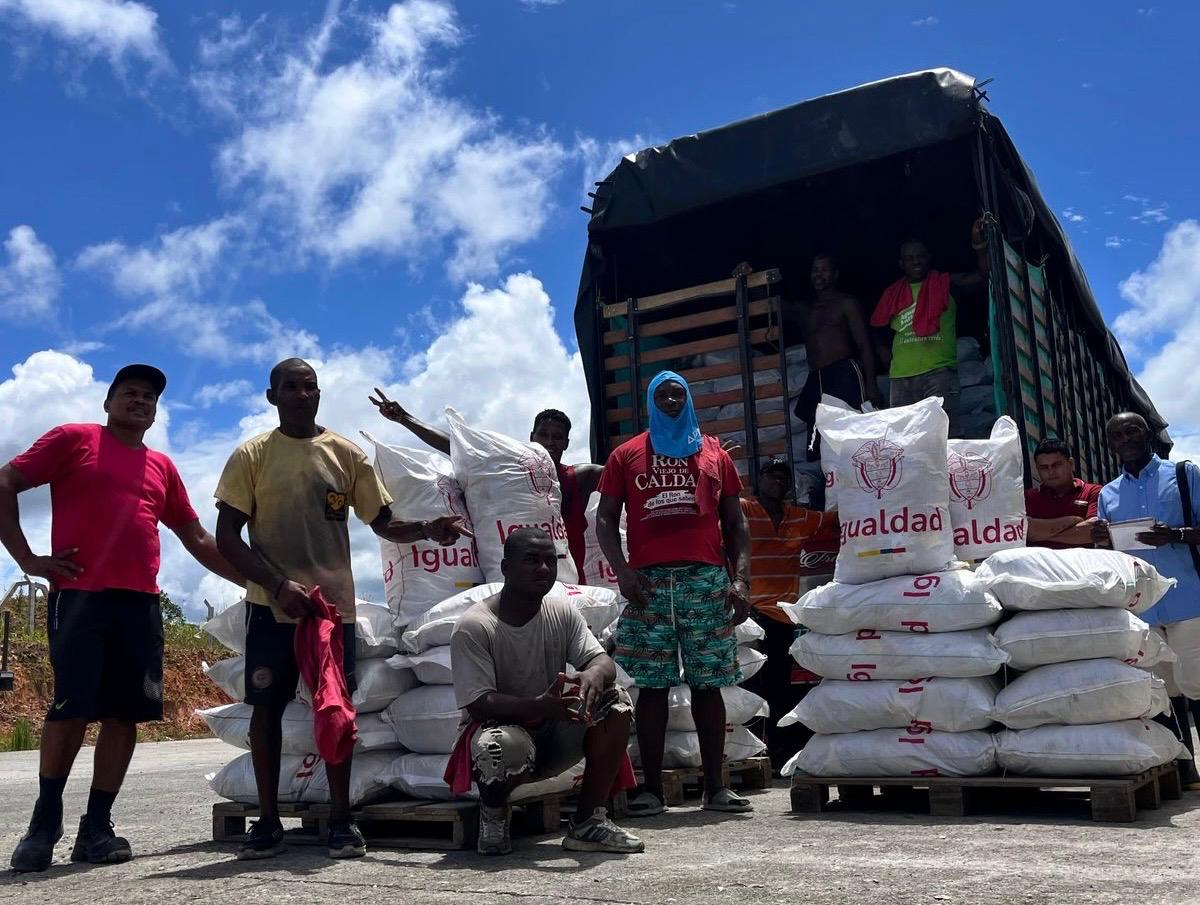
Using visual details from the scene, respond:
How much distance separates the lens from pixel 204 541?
14.2 feet

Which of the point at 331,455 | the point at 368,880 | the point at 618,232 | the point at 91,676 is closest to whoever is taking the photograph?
the point at 368,880

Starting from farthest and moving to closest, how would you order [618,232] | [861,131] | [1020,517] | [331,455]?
[618,232] → [861,131] → [1020,517] → [331,455]

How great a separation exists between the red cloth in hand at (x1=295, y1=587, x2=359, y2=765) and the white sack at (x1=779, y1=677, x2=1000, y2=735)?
6.35 ft

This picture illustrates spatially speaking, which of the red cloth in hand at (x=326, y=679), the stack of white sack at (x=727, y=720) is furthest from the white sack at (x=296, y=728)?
the stack of white sack at (x=727, y=720)

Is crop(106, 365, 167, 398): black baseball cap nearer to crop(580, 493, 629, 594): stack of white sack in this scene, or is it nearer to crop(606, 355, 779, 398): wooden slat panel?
crop(580, 493, 629, 594): stack of white sack


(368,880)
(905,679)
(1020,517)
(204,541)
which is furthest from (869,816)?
(204,541)

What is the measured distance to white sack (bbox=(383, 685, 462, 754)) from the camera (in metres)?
4.26

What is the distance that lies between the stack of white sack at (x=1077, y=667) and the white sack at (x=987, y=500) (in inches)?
15.0

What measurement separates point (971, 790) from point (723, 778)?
1.03 metres

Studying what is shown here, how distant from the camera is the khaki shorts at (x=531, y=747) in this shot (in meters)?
3.57

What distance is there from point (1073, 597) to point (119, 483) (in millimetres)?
3434

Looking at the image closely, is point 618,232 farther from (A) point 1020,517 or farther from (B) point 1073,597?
(B) point 1073,597

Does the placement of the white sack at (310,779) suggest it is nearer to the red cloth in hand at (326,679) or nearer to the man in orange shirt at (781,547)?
the red cloth in hand at (326,679)

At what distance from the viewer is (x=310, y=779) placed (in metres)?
4.32
